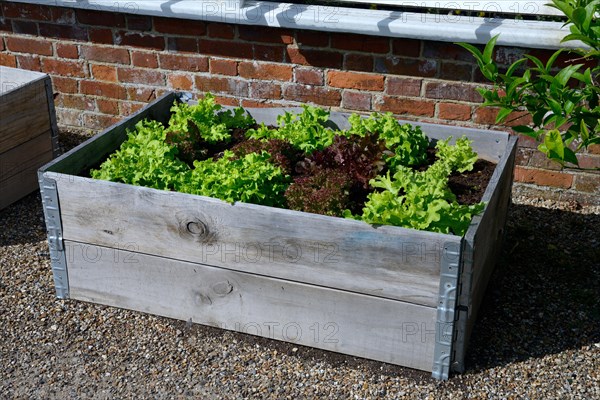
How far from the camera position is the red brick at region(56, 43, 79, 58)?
204 inches

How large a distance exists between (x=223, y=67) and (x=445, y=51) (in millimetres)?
1388

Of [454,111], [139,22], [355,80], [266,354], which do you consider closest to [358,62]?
[355,80]

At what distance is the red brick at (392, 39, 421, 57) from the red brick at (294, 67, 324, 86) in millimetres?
484

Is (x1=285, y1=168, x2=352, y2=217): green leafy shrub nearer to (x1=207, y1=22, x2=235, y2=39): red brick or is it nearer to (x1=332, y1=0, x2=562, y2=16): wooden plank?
(x1=332, y1=0, x2=562, y2=16): wooden plank

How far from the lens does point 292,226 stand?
3090mm

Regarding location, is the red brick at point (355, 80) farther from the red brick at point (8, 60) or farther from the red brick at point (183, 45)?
the red brick at point (8, 60)

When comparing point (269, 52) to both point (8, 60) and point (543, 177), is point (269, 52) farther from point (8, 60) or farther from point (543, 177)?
point (8, 60)

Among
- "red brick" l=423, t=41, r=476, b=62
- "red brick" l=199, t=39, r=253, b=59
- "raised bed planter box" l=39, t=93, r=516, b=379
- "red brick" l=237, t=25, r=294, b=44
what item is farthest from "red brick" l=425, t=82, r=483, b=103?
"red brick" l=199, t=39, r=253, b=59

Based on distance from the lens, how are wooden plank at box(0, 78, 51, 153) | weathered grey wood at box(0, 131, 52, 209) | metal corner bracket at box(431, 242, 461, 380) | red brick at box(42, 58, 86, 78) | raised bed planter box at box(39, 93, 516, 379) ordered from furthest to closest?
1. red brick at box(42, 58, 86, 78)
2. weathered grey wood at box(0, 131, 52, 209)
3. wooden plank at box(0, 78, 51, 153)
4. raised bed planter box at box(39, 93, 516, 379)
5. metal corner bracket at box(431, 242, 461, 380)

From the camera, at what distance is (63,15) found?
5074 mm

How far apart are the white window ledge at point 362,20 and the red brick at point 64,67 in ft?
1.75

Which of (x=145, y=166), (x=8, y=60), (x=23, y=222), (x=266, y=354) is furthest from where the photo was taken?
(x=8, y=60)

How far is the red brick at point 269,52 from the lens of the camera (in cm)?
464

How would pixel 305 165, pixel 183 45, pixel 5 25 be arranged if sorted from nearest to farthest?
pixel 305 165 < pixel 183 45 < pixel 5 25
